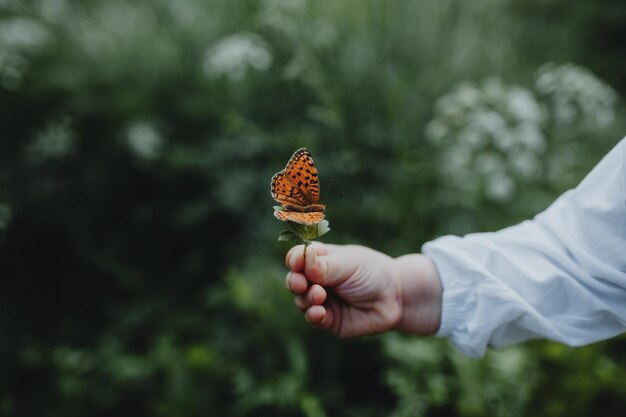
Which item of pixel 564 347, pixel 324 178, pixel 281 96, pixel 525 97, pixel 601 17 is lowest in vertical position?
pixel 564 347

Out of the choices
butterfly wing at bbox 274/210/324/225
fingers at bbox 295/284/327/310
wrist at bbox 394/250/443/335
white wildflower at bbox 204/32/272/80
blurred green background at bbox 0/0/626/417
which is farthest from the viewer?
white wildflower at bbox 204/32/272/80

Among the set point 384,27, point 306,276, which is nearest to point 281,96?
point 384,27

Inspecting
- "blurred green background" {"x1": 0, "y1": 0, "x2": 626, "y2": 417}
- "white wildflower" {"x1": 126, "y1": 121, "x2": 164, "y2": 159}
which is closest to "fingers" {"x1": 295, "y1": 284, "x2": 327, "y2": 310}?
"blurred green background" {"x1": 0, "y1": 0, "x2": 626, "y2": 417}

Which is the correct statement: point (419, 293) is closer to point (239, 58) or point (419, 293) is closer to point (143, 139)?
point (239, 58)

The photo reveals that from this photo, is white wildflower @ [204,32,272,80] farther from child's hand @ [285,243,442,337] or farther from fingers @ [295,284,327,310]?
fingers @ [295,284,327,310]

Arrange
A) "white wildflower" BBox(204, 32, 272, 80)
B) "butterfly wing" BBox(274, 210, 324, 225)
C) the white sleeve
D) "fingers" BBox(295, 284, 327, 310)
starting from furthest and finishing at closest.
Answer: "white wildflower" BBox(204, 32, 272, 80), the white sleeve, "fingers" BBox(295, 284, 327, 310), "butterfly wing" BBox(274, 210, 324, 225)

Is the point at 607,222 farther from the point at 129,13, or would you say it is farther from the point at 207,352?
the point at 129,13

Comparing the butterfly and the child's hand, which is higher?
the butterfly

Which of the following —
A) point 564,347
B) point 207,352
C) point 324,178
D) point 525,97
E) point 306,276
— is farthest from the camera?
point 525,97
